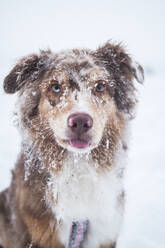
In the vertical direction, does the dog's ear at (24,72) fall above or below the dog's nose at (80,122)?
above

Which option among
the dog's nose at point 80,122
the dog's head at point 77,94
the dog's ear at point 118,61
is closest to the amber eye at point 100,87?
the dog's head at point 77,94

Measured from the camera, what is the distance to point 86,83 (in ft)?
8.82

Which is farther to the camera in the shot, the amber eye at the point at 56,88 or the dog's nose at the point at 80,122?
the amber eye at the point at 56,88

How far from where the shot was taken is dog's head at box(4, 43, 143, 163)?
2.35 m

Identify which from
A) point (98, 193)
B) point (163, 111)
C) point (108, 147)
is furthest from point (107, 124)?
point (163, 111)

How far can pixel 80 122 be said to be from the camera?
222cm

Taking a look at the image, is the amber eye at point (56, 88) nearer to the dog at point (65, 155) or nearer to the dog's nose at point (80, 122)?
the dog at point (65, 155)

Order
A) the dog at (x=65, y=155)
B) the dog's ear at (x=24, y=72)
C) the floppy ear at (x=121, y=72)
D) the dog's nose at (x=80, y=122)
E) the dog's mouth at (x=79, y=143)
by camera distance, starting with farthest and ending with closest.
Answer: the floppy ear at (x=121, y=72) → the dog's ear at (x=24, y=72) → the dog at (x=65, y=155) → the dog's mouth at (x=79, y=143) → the dog's nose at (x=80, y=122)

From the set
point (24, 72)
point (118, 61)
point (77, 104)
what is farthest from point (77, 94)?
point (118, 61)

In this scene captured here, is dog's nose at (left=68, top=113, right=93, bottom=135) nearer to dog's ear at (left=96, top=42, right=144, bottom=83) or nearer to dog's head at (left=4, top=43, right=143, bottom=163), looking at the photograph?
dog's head at (left=4, top=43, right=143, bottom=163)

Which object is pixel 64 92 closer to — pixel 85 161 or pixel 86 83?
pixel 86 83

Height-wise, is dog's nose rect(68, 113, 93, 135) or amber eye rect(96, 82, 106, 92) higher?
amber eye rect(96, 82, 106, 92)

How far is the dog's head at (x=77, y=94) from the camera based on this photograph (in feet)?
7.72

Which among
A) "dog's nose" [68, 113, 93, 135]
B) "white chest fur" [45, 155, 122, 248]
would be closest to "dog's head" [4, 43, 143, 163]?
"dog's nose" [68, 113, 93, 135]
